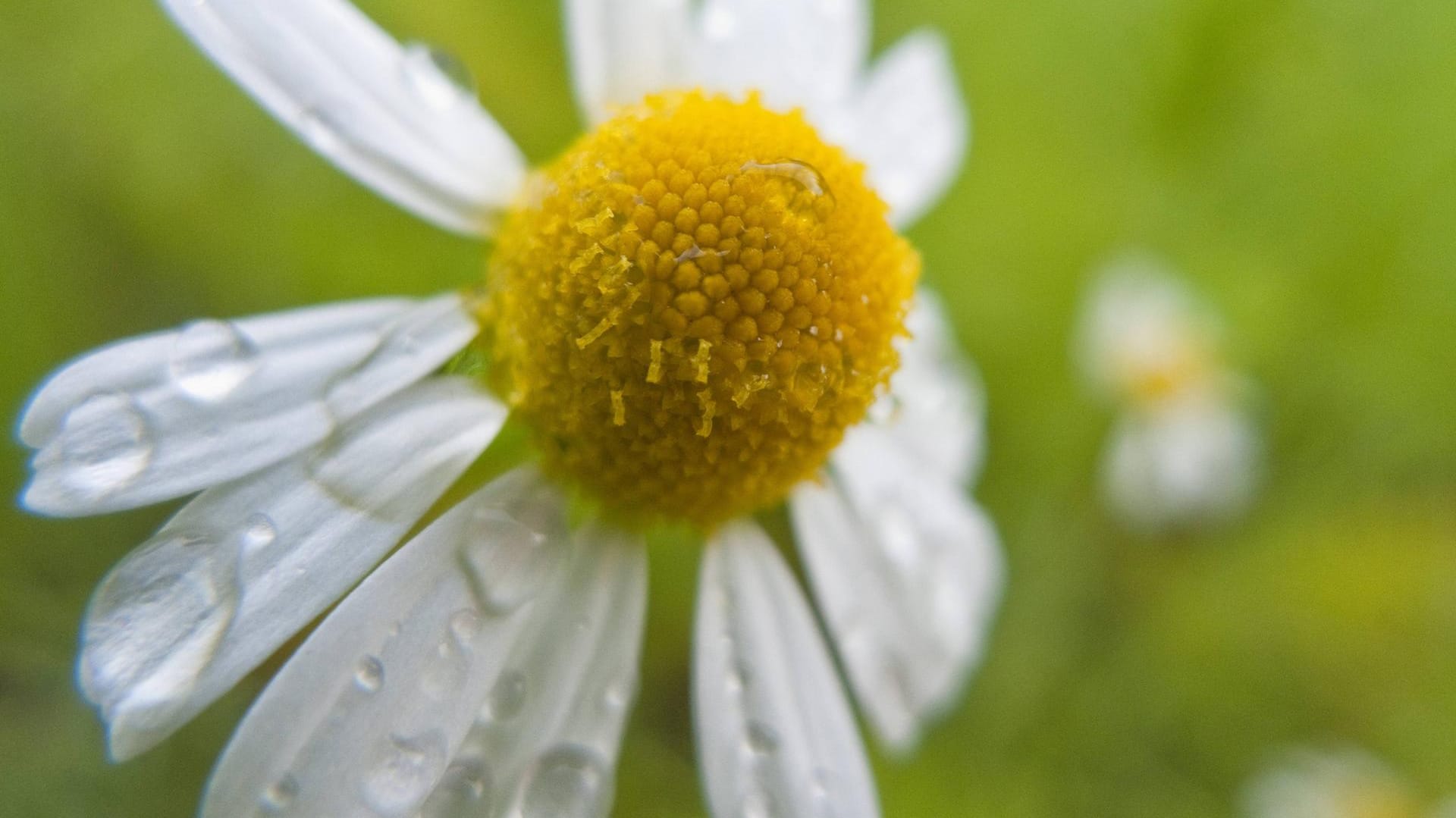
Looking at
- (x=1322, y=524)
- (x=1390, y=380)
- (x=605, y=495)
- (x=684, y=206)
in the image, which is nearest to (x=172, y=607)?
(x=605, y=495)

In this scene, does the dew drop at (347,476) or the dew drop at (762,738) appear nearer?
the dew drop at (347,476)

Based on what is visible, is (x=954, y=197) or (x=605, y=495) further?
(x=954, y=197)

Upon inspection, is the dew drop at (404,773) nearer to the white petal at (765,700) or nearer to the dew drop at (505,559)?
the dew drop at (505,559)

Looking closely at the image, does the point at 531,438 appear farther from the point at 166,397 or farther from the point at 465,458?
the point at 166,397

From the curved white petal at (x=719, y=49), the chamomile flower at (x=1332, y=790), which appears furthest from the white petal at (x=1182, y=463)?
the curved white petal at (x=719, y=49)

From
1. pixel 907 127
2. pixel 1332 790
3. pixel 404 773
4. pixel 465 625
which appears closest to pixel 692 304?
pixel 465 625

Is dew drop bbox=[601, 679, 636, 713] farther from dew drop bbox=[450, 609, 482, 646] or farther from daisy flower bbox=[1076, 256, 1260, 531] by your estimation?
daisy flower bbox=[1076, 256, 1260, 531]

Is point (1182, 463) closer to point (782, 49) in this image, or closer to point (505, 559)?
point (782, 49)

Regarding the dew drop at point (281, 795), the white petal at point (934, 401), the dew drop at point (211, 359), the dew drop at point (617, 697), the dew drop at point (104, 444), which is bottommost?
the dew drop at point (281, 795)
